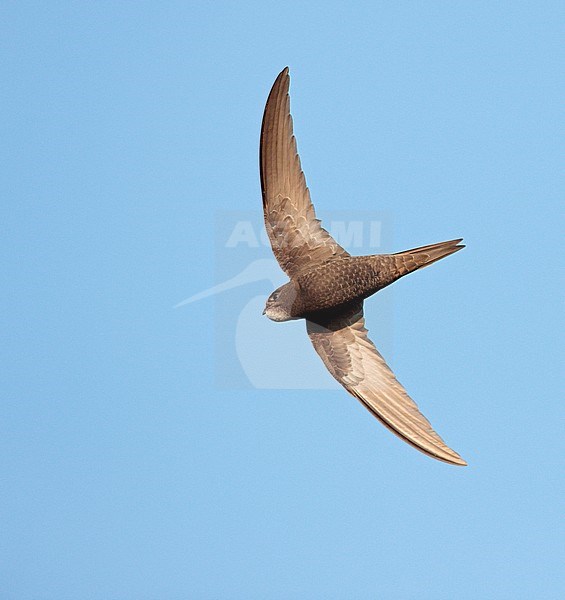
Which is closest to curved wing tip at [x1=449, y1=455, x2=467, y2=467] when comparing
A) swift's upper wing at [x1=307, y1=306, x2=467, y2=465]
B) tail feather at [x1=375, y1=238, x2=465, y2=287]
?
swift's upper wing at [x1=307, y1=306, x2=467, y2=465]

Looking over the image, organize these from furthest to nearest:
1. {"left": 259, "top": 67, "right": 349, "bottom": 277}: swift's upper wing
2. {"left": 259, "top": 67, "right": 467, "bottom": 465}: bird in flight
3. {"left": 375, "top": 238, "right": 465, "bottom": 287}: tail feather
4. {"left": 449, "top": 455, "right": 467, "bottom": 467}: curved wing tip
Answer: {"left": 259, "top": 67, "right": 349, "bottom": 277}: swift's upper wing, {"left": 259, "top": 67, "right": 467, "bottom": 465}: bird in flight, {"left": 375, "top": 238, "right": 465, "bottom": 287}: tail feather, {"left": 449, "top": 455, "right": 467, "bottom": 467}: curved wing tip

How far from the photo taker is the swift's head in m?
7.83

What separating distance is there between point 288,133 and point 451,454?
9.52 feet

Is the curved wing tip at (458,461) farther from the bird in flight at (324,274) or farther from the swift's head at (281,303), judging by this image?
the swift's head at (281,303)

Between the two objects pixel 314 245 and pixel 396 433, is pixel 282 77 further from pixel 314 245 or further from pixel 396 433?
pixel 396 433

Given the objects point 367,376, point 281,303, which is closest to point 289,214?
point 281,303

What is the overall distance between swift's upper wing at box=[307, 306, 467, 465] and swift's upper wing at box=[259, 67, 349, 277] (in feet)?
1.84

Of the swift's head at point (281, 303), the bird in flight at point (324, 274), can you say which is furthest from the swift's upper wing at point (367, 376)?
the swift's head at point (281, 303)

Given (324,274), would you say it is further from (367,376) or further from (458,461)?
(458,461)

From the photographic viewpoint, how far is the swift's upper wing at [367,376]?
715cm

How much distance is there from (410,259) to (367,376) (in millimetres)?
1054

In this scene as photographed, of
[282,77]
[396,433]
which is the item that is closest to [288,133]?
[282,77]

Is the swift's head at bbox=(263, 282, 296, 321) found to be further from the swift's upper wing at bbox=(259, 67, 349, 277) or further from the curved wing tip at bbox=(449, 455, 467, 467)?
the curved wing tip at bbox=(449, 455, 467, 467)

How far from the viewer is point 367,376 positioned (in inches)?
305
